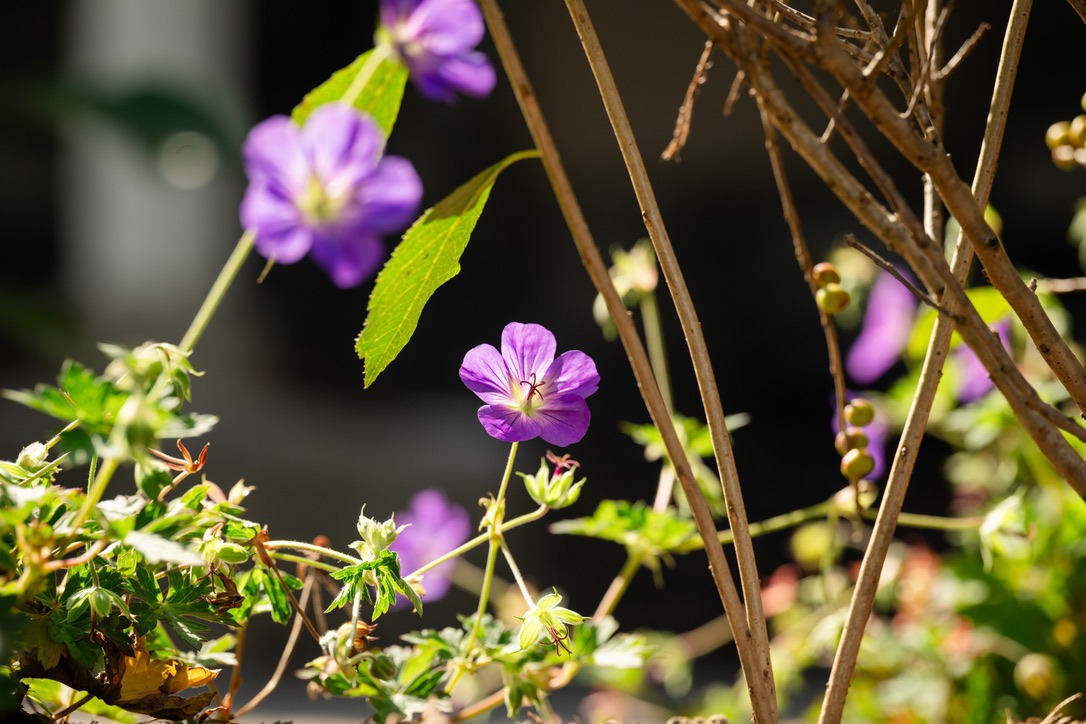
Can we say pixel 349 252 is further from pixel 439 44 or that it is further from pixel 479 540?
pixel 479 540

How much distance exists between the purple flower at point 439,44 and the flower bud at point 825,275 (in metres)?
0.22

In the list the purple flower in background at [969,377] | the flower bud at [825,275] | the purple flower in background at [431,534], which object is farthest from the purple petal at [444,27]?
the purple flower in background at [969,377]

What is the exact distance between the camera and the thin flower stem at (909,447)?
1.69ft

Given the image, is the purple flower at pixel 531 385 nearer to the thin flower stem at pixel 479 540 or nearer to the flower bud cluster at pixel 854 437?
the thin flower stem at pixel 479 540

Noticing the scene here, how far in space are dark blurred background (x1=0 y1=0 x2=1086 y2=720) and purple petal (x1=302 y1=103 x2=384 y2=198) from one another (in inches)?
77.2

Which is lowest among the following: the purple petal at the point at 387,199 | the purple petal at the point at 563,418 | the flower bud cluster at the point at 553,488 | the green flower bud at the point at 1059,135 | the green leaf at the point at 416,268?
the flower bud cluster at the point at 553,488

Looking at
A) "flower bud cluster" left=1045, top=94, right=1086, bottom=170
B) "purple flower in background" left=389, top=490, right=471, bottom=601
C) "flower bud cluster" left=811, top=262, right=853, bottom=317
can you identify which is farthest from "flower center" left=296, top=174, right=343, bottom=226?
"purple flower in background" left=389, top=490, right=471, bottom=601

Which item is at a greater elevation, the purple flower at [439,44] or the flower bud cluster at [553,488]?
the purple flower at [439,44]

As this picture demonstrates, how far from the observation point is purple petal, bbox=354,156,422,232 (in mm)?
425

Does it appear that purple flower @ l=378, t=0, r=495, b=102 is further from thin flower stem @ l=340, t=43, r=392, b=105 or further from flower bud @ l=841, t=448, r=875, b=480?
flower bud @ l=841, t=448, r=875, b=480

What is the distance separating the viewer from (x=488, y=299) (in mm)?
2867

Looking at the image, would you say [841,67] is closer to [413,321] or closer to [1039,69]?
[413,321]

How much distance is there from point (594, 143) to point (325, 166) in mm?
2345

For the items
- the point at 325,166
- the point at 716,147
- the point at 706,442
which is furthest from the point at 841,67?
the point at 716,147
